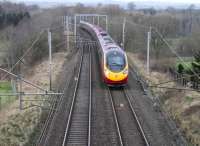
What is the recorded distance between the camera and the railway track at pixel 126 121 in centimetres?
2291

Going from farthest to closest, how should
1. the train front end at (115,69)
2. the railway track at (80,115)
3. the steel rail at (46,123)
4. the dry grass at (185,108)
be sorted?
the train front end at (115,69)
the dry grass at (185,108)
the railway track at (80,115)
the steel rail at (46,123)

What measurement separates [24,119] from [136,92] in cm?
1036

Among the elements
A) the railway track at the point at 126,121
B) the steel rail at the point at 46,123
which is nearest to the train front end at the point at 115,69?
the railway track at the point at 126,121

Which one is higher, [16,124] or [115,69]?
[115,69]

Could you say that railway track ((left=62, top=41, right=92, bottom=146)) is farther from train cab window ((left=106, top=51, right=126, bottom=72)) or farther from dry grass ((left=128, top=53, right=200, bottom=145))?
dry grass ((left=128, top=53, right=200, bottom=145))

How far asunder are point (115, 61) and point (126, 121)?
8.76m

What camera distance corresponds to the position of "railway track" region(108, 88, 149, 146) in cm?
2291

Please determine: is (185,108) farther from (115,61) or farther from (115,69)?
(115,61)

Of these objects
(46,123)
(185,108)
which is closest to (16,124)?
(46,123)

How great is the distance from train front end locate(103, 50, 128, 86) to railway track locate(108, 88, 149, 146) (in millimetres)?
879

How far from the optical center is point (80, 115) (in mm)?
27453

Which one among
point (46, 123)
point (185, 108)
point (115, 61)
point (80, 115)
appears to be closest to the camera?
point (46, 123)

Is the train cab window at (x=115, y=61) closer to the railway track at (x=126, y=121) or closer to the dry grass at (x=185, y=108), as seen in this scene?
the railway track at (x=126, y=121)

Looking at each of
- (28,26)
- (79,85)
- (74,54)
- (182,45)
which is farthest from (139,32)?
(79,85)
